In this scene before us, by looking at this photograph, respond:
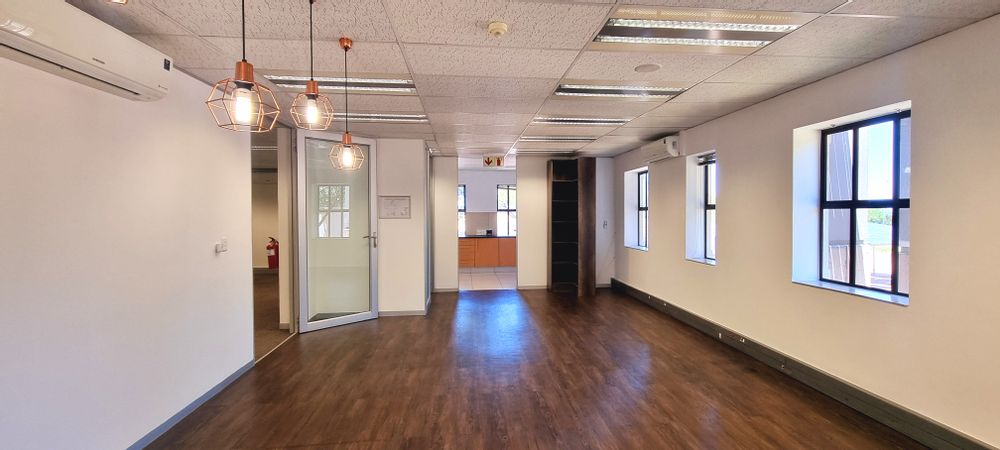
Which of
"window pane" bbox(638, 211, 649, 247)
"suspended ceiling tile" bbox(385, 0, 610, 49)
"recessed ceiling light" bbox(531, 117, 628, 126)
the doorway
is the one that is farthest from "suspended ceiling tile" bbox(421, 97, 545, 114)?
the doorway

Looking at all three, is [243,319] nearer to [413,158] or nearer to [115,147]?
[115,147]

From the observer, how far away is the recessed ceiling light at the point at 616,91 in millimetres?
3240

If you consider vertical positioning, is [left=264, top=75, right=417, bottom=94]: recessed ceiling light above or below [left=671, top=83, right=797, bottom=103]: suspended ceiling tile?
above

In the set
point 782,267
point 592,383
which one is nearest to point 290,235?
point 592,383

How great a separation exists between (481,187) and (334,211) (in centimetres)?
605

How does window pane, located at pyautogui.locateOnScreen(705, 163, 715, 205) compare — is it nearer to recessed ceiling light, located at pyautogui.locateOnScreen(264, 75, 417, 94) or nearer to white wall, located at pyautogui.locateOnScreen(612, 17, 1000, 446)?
white wall, located at pyautogui.locateOnScreen(612, 17, 1000, 446)

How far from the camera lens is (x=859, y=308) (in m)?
Answer: 2.74

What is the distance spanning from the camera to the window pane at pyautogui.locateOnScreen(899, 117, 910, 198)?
8.59 feet

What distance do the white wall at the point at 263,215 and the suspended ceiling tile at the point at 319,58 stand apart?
7.56 m

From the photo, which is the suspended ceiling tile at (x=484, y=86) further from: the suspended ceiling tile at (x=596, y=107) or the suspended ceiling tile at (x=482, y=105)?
the suspended ceiling tile at (x=596, y=107)

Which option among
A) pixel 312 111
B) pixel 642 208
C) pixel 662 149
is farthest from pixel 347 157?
pixel 642 208

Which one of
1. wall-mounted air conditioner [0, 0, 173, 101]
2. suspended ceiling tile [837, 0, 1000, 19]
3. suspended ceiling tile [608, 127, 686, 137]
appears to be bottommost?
wall-mounted air conditioner [0, 0, 173, 101]

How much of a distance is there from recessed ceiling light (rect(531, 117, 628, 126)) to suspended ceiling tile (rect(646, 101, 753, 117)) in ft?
1.40

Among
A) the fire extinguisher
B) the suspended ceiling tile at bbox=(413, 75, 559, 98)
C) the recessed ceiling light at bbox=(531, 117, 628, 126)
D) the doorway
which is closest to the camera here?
the suspended ceiling tile at bbox=(413, 75, 559, 98)
